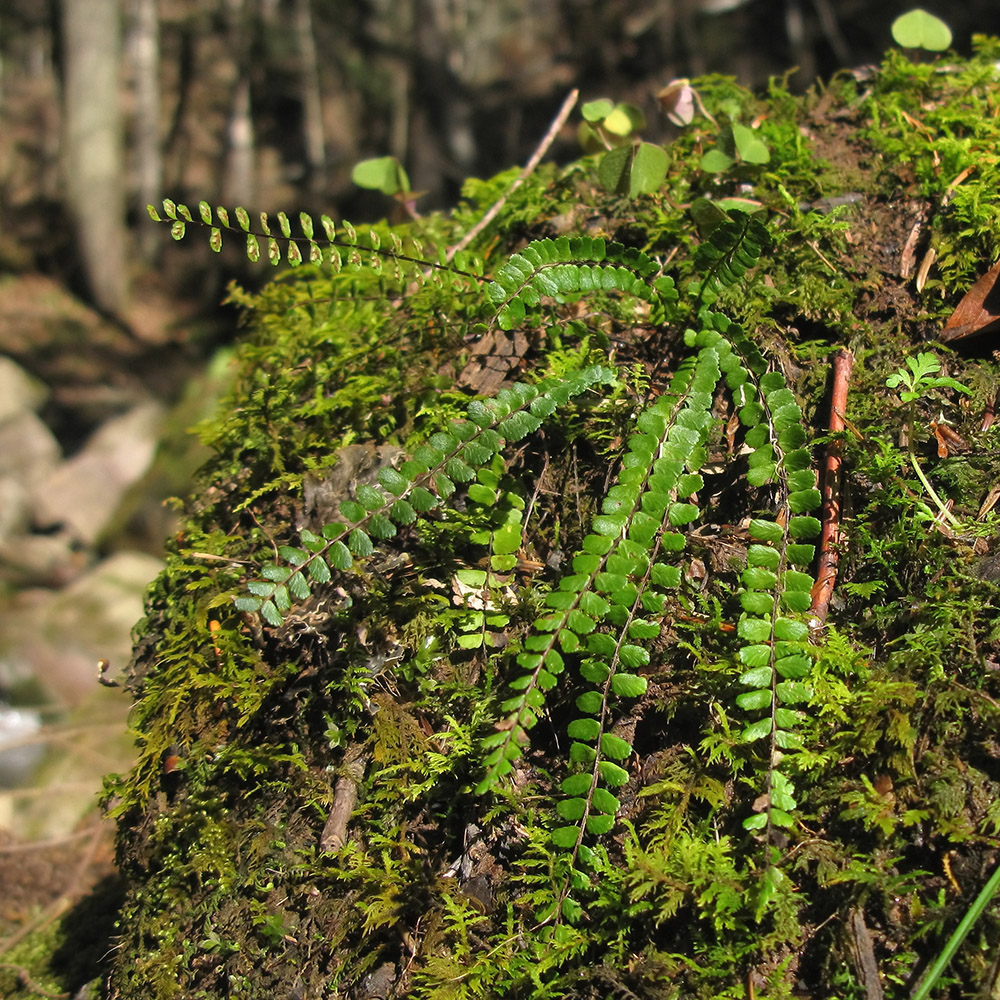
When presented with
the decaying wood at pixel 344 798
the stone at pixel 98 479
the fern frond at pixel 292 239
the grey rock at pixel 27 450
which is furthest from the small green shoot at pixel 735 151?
the grey rock at pixel 27 450

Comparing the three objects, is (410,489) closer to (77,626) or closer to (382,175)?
(382,175)

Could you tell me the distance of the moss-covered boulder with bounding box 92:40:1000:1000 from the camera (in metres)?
1.45

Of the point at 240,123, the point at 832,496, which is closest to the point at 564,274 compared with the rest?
the point at 832,496

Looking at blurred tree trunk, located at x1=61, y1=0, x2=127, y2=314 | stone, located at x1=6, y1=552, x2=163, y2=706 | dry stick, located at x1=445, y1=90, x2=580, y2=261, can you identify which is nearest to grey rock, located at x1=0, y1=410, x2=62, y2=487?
stone, located at x1=6, y1=552, x2=163, y2=706

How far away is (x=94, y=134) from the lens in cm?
794

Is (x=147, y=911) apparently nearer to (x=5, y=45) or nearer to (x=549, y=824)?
(x=549, y=824)

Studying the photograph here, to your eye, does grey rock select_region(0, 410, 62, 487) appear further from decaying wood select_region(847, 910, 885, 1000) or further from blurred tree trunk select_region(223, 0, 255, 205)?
decaying wood select_region(847, 910, 885, 1000)

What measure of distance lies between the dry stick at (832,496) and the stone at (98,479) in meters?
7.03

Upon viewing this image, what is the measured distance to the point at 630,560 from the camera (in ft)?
5.28

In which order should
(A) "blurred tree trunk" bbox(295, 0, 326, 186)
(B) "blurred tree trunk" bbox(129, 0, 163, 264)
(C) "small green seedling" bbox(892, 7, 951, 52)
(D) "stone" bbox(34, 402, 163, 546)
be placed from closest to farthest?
1. (C) "small green seedling" bbox(892, 7, 951, 52)
2. (D) "stone" bbox(34, 402, 163, 546)
3. (B) "blurred tree trunk" bbox(129, 0, 163, 264)
4. (A) "blurred tree trunk" bbox(295, 0, 326, 186)

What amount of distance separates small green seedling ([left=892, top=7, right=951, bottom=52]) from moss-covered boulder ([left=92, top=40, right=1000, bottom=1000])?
0.66 ft

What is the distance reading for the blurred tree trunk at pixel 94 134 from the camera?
7.70 meters

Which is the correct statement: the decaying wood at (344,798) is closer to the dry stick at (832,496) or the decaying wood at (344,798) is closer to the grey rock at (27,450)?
the dry stick at (832,496)

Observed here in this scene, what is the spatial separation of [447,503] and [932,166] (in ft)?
6.07
